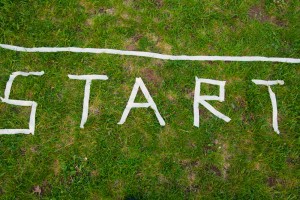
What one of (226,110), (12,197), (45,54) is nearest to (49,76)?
(45,54)

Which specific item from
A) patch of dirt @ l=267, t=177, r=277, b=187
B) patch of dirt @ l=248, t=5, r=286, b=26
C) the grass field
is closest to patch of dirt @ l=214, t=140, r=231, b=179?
the grass field

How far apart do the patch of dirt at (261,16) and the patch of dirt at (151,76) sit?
61.2 inches

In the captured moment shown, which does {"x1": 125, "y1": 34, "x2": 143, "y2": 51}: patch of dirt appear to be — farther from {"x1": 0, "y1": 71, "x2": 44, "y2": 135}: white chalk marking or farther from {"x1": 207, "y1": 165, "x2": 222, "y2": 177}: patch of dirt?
{"x1": 207, "y1": 165, "x2": 222, "y2": 177}: patch of dirt

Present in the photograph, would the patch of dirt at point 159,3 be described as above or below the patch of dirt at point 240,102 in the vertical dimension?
above

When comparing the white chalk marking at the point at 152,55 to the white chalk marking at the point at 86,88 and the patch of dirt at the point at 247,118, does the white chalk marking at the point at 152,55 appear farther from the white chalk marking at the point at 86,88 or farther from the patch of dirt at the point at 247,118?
the patch of dirt at the point at 247,118

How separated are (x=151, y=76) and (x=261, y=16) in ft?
5.68

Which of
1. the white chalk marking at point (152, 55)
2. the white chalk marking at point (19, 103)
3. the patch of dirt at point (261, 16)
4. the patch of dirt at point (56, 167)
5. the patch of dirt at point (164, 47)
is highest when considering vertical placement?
the patch of dirt at point (261, 16)

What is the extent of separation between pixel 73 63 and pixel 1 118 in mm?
1038

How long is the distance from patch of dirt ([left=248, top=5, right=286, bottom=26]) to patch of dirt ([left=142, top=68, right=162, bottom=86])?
156 centimetres

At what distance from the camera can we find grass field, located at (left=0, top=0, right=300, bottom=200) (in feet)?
13.1

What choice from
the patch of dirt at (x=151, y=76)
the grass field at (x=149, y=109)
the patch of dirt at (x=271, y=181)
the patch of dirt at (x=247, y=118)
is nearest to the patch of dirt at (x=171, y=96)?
the grass field at (x=149, y=109)

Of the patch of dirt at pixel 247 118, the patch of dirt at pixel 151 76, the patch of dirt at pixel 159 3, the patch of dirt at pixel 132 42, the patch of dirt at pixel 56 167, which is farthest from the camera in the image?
the patch of dirt at pixel 159 3

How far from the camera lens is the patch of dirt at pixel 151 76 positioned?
4.42 m

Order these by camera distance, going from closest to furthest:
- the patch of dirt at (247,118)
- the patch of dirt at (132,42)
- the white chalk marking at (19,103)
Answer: the white chalk marking at (19,103), the patch of dirt at (247,118), the patch of dirt at (132,42)
